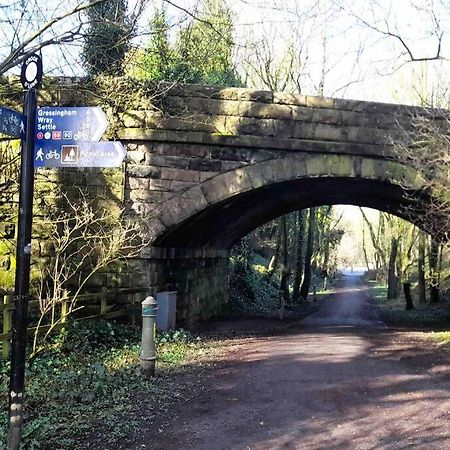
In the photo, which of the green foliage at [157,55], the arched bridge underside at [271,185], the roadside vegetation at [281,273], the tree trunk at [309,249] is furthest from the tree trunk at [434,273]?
the green foliage at [157,55]

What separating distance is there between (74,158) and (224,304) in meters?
15.8

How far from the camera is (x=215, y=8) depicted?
11.1 meters

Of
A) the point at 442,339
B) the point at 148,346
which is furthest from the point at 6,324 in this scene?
the point at 442,339

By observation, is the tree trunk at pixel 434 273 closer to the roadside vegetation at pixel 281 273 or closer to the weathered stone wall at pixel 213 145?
the roadside vegetation at pixel 281 273

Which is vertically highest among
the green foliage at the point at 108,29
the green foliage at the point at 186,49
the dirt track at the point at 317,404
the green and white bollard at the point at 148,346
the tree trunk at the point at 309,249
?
the green foliage at the point at 186,49

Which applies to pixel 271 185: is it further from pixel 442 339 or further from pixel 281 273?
pixel 281 273

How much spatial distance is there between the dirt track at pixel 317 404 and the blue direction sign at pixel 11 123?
269 cm

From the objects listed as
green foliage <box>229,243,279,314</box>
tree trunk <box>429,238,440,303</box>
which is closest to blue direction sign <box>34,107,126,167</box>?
green foliage <box>229,243,279,314</box>

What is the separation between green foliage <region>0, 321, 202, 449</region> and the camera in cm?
493

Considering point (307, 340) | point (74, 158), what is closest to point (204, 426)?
point (74, 158)

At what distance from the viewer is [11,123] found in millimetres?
3965

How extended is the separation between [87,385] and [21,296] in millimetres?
2675

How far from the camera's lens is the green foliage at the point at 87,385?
4.93m

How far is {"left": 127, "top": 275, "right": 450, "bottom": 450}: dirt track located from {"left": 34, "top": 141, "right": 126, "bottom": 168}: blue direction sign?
238cm
